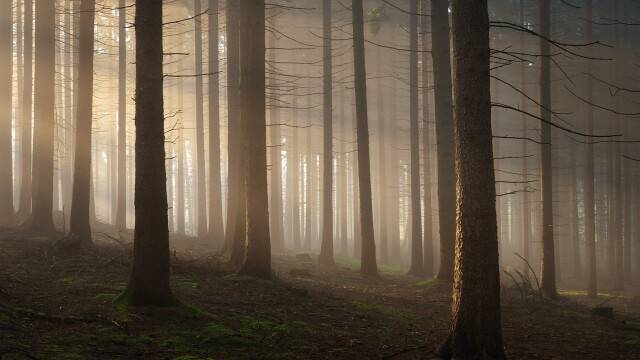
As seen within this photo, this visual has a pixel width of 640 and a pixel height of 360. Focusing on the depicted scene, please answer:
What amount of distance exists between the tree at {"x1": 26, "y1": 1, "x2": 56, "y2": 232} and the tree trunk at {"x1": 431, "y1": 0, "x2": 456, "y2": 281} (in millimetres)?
12328

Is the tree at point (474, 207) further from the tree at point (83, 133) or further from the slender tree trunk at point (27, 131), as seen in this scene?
the slender tree trunk at point (27, 131)

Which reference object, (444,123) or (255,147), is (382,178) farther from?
(255,147)

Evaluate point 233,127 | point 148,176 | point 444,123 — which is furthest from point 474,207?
point 233,127

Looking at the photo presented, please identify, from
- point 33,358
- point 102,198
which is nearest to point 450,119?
point 33,358

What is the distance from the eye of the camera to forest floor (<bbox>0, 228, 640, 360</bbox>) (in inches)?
223

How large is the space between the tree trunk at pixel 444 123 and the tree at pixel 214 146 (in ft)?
36.8

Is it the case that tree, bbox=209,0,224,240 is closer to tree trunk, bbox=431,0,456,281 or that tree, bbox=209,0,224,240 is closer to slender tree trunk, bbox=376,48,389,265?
tree trunk, bbox=431,0,456,281

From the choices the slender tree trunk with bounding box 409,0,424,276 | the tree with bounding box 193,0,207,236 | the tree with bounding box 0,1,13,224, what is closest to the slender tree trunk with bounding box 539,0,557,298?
the slender tree trunk with bounding box 409,0,424,276

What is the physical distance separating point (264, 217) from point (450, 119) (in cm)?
715

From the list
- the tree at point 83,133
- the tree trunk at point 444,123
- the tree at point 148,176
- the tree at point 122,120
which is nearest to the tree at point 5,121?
the tree at point 122,120

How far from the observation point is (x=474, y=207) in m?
5.96

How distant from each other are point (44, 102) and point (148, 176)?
986 cm

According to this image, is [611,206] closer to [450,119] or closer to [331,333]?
[450,119]

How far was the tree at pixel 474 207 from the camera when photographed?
5.89 metres
